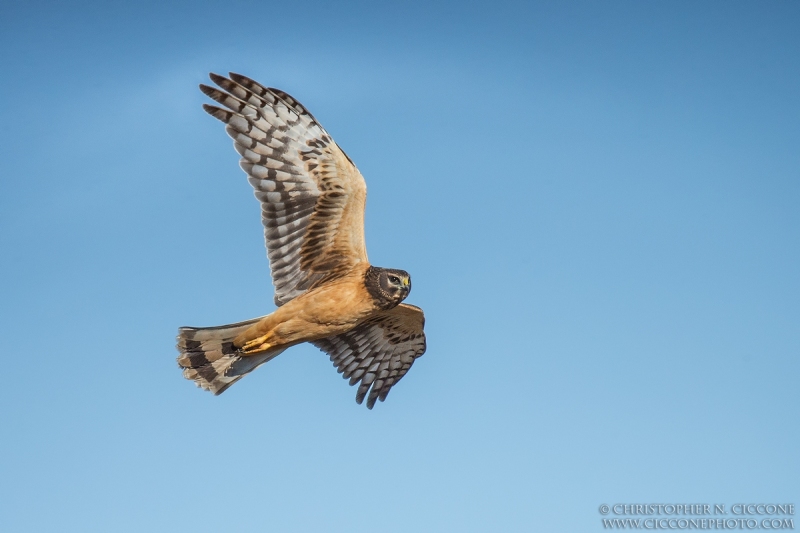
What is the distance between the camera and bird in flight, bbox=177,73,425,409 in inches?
393

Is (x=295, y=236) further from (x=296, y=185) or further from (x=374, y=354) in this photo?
(x=374, y=354)

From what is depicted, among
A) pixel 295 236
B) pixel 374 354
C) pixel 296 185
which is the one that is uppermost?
pixel 296 185

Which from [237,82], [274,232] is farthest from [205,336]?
[237,82]

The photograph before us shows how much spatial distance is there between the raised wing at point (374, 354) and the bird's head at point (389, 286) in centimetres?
161

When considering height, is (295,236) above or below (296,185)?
below

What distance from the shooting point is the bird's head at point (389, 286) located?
31.9 ft

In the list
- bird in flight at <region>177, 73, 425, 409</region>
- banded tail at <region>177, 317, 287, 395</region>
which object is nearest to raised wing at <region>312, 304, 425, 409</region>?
bird in flight at <region>177, 73, 425, 409</region>

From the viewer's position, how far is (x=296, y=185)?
403 inches

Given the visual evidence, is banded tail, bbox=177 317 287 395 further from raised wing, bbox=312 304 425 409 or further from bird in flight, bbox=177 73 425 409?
raised wing, bbox=312 304 425 409

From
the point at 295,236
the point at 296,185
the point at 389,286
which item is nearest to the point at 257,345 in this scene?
the point at 295,236

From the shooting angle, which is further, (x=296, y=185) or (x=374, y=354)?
(x=374, y=354)

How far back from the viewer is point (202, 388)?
10812 mm

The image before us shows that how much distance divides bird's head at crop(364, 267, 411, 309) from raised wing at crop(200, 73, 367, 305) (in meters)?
0.52

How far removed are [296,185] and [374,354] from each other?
275 cm
